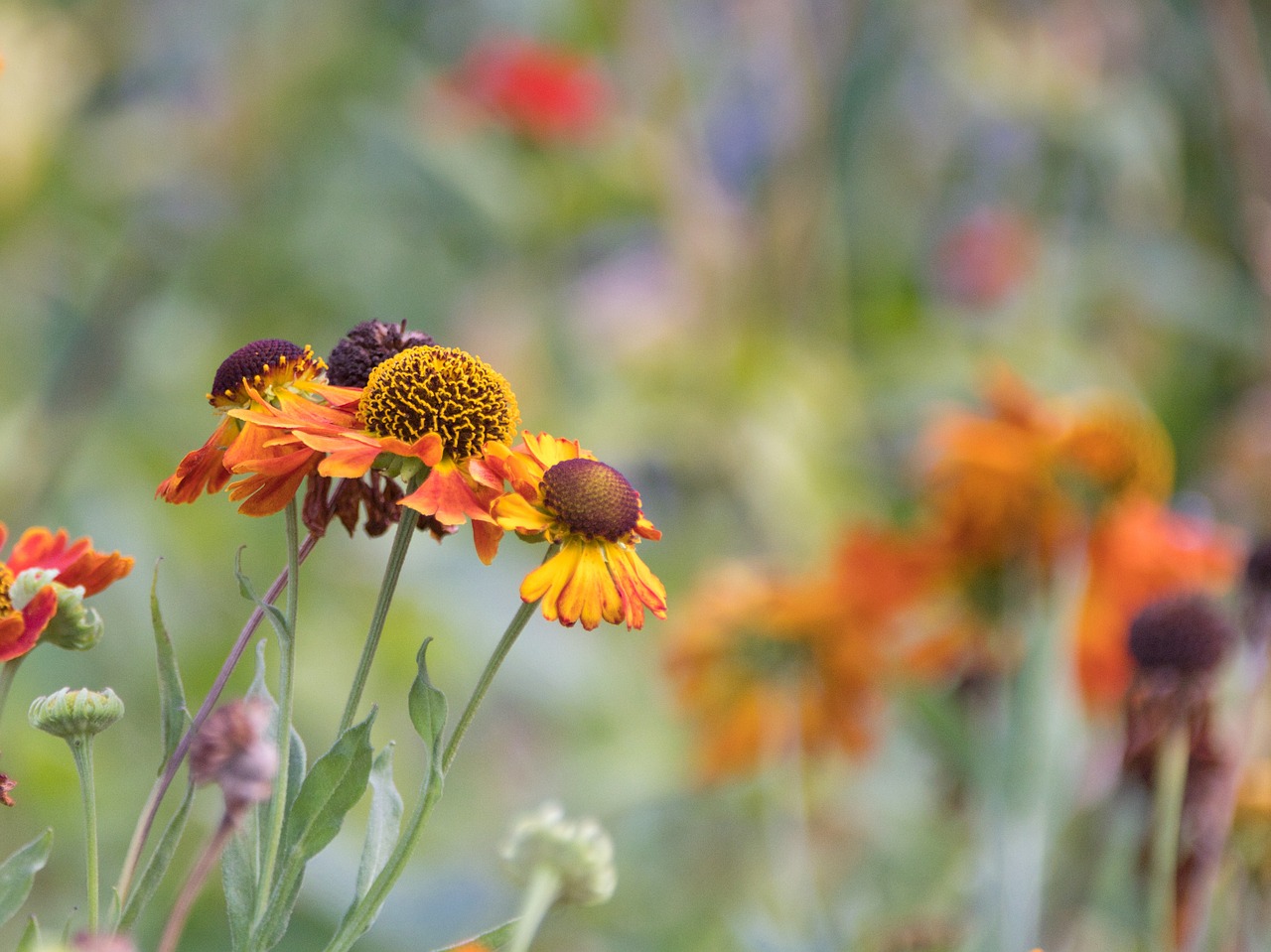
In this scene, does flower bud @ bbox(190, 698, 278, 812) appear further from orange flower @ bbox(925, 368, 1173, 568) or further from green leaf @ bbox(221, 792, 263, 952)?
orange flower @ bbox(925, 368, 1173, 568)

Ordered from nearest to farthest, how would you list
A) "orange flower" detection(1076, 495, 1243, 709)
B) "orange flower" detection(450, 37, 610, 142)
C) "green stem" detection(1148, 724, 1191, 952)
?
"green stem" detection(1148, 724, 1191, 952) → "orange flower" detection(1076, 495, 1243, 709) → "orange flower" detection(450, 37, 610, 142)

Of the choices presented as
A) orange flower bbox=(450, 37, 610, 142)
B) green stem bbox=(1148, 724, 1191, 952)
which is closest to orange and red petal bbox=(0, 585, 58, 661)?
green stem bbox=(1148, 724, 1191, 952)

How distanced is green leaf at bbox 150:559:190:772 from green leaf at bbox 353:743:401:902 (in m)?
0.03

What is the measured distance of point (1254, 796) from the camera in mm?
453

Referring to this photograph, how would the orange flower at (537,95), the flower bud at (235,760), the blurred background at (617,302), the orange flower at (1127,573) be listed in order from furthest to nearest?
the orange flower at (537,95)
the blurred background at (617,302)
the orange flower at (1127,573)
the flower bud at (235,760)

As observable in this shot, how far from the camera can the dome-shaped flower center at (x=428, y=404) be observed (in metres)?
0.27

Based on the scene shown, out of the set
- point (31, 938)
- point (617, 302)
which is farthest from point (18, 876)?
point (617, 302)

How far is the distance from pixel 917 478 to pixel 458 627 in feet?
1.52

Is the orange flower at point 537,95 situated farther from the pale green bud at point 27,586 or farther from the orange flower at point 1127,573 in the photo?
the pale green bud at point 27,586

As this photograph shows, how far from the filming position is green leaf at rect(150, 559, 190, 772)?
240 millimetres

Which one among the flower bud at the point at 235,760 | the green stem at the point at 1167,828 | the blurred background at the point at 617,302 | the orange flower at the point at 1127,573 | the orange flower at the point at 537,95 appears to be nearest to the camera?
the flower bud at the point at 235,760

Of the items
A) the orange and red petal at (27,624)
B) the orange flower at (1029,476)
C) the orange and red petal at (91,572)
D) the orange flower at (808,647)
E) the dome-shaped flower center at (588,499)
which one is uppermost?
the orange flower at (1029,476)

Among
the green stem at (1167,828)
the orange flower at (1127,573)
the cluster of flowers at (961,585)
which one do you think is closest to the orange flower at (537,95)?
the cluster of flowers at (961,585)

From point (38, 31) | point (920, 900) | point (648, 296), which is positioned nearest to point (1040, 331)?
point (648, 296)
